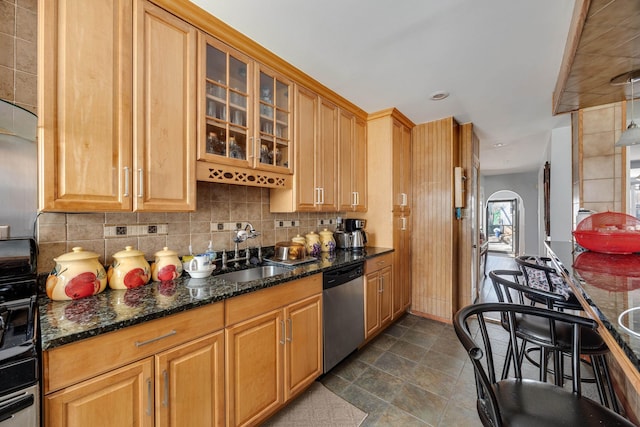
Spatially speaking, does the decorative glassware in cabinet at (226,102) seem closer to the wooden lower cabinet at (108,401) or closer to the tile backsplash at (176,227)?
the tile backsplash at (176,227)

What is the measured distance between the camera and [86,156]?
119 centimetres

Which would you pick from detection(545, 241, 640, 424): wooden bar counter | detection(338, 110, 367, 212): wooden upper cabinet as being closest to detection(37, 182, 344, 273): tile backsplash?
detection(338, 110, 367, 212): wooden upper cabinet

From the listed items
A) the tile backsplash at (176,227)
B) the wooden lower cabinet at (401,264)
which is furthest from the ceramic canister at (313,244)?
the wooden lower cabinet at (401,264)

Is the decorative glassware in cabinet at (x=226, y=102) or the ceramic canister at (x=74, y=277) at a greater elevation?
the decorative glassware in cabinet at (x=226, y=102)

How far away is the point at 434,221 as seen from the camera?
3166 millimetres

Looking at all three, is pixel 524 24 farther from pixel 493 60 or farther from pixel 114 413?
pixel 114 413

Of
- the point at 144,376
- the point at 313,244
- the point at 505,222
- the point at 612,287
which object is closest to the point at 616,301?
the point at 612,287

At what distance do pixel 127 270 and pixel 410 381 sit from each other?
2.10m

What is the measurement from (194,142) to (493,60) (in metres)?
2.24

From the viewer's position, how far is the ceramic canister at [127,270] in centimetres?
134

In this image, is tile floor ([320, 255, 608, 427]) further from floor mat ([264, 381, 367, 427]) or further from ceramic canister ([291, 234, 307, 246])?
ceramic canister ([291, 234, 307, 246])

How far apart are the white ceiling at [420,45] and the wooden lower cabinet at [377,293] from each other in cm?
167

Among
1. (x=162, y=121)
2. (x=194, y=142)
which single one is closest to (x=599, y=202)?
(x=194, y=142)

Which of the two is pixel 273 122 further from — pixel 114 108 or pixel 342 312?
pixel 342 312
